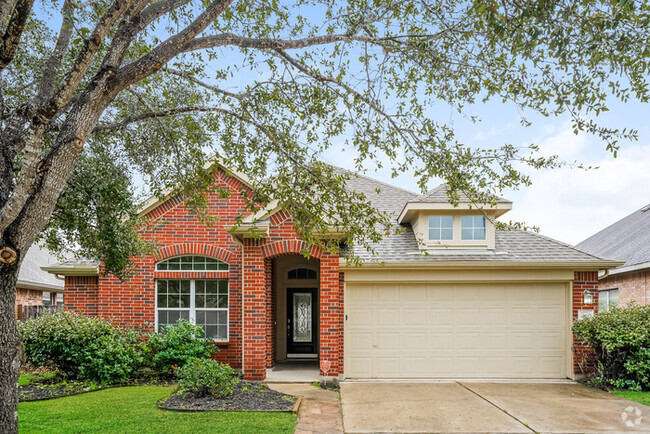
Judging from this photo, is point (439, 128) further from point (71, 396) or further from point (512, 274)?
point (71, 396)

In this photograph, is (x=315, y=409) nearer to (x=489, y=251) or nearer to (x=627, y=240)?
(x=489, y=251)

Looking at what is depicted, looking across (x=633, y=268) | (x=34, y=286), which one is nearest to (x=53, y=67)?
(x=633, y=268)

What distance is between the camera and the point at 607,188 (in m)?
17.8

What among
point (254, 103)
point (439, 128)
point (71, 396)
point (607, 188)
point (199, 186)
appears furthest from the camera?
point (607, 188)

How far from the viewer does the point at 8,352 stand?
4.72 m

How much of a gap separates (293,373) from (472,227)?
5428mm

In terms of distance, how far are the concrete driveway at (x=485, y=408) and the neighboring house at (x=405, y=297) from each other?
839mm

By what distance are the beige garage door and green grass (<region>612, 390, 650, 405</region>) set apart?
1568 mm

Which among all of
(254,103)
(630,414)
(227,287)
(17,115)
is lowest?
(630,414)

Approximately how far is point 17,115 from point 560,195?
45.8 ft

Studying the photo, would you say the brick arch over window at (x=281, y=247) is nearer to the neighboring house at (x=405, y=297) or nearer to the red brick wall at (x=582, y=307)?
the neighboring house at (x=405, y=297)

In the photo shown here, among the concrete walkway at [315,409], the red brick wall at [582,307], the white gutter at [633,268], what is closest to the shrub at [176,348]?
the concrete walkway at [315,409]

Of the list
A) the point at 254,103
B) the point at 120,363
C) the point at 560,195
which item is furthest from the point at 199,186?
the point at 560,195

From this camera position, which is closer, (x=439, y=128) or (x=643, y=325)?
(x=439, y=128)
